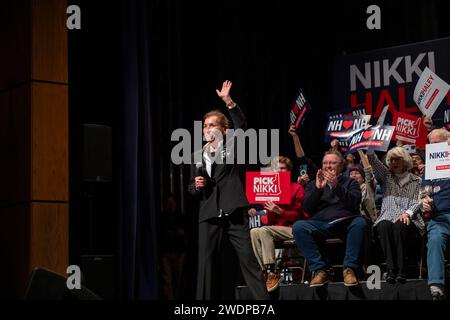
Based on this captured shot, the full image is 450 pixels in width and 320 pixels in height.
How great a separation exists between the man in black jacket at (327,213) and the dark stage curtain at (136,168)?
4.53 feet

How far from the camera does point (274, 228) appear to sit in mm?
7816

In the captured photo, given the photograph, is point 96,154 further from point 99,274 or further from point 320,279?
point 320,279

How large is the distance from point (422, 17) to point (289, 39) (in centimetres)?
190

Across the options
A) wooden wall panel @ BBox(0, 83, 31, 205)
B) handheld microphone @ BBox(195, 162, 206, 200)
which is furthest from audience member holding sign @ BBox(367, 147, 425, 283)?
wooden wall panel @ BBox(0, 83, 31, 205)

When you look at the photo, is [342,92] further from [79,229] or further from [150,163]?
[79,229]

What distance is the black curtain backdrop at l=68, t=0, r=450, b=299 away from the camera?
7.29 m

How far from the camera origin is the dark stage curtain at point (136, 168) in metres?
7.37

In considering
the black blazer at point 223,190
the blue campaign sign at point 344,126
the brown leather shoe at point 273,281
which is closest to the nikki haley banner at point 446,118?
the blue campaign sign at point 344,126

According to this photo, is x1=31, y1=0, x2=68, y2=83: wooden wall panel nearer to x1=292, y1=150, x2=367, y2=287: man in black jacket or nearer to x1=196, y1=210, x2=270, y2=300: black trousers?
x1=196, y1=210, x2=270, y2=300: black trousers

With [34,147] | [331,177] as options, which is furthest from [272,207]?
[34,147]

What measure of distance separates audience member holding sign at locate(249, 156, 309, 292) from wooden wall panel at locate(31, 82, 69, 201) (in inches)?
84.3

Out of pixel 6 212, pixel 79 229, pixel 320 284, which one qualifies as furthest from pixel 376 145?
pixel 6 212

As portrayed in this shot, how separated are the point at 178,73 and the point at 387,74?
101 inches

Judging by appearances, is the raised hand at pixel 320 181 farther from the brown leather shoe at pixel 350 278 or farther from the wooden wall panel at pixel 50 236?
the wooden wall panel at pixel 50 236
